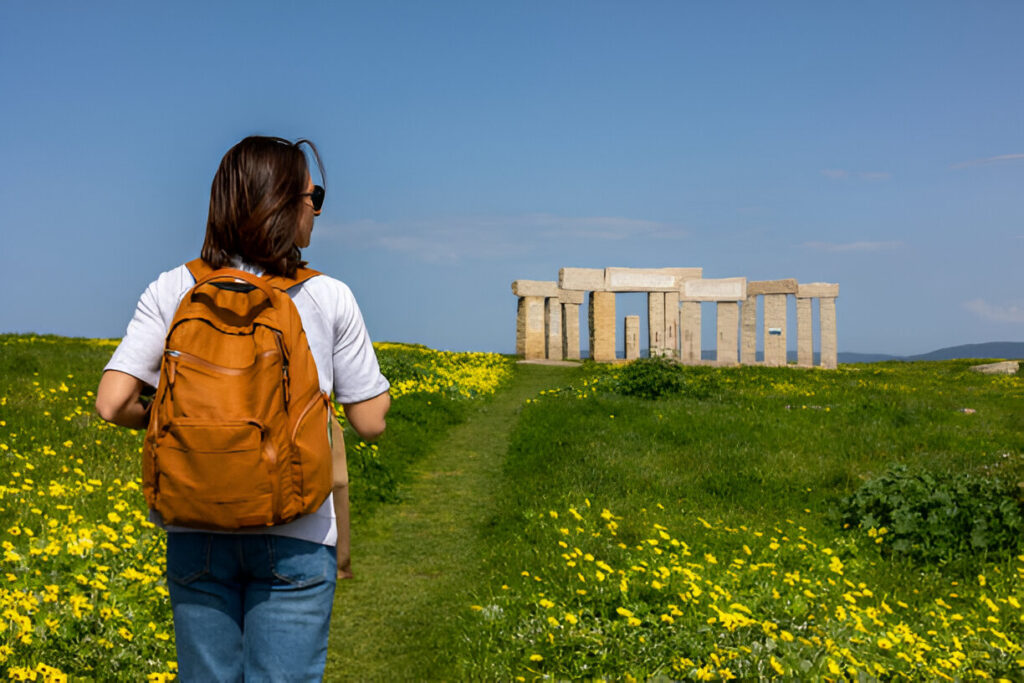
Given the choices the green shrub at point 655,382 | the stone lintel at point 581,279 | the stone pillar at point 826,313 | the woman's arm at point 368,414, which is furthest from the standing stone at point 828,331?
the woman's arm at point 368,414

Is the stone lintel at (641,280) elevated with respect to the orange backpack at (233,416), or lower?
elevated

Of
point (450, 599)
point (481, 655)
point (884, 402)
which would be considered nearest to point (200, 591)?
point (481, 655)

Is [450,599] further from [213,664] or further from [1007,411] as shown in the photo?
[1007,411]

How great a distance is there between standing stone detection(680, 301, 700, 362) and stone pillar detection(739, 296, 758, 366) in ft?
7.25

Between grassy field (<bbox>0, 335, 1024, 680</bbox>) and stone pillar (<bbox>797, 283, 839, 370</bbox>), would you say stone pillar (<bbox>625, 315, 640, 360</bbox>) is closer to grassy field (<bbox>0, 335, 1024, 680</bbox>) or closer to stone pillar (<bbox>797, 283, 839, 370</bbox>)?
stone pillar (<bbox>797, 283, 839, 370</bbox>)

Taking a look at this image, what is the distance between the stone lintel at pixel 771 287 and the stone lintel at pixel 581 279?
6.91 meters

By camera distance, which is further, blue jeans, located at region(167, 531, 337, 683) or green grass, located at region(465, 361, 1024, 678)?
green grass, located at region(465, 361, 1024, 678)

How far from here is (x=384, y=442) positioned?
12602 millimetres

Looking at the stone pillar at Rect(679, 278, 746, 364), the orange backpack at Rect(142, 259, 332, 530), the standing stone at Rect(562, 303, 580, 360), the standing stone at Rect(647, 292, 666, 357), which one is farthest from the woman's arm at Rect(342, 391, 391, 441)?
the stone pillar at Rect(679, 278, 746, 364)

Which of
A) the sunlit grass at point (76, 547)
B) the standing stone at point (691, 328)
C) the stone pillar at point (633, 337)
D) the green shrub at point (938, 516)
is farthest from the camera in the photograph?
the standing stone at point (691, 328)

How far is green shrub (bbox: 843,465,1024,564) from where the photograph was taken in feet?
29.0

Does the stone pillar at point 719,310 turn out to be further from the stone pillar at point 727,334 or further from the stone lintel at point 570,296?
the stone lintel at point 570,296

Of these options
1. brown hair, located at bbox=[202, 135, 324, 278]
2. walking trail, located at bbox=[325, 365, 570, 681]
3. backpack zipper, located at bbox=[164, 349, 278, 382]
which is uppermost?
brown hair, located at bbox=[202, 135, 324, 278]

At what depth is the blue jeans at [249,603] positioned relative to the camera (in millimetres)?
2703
